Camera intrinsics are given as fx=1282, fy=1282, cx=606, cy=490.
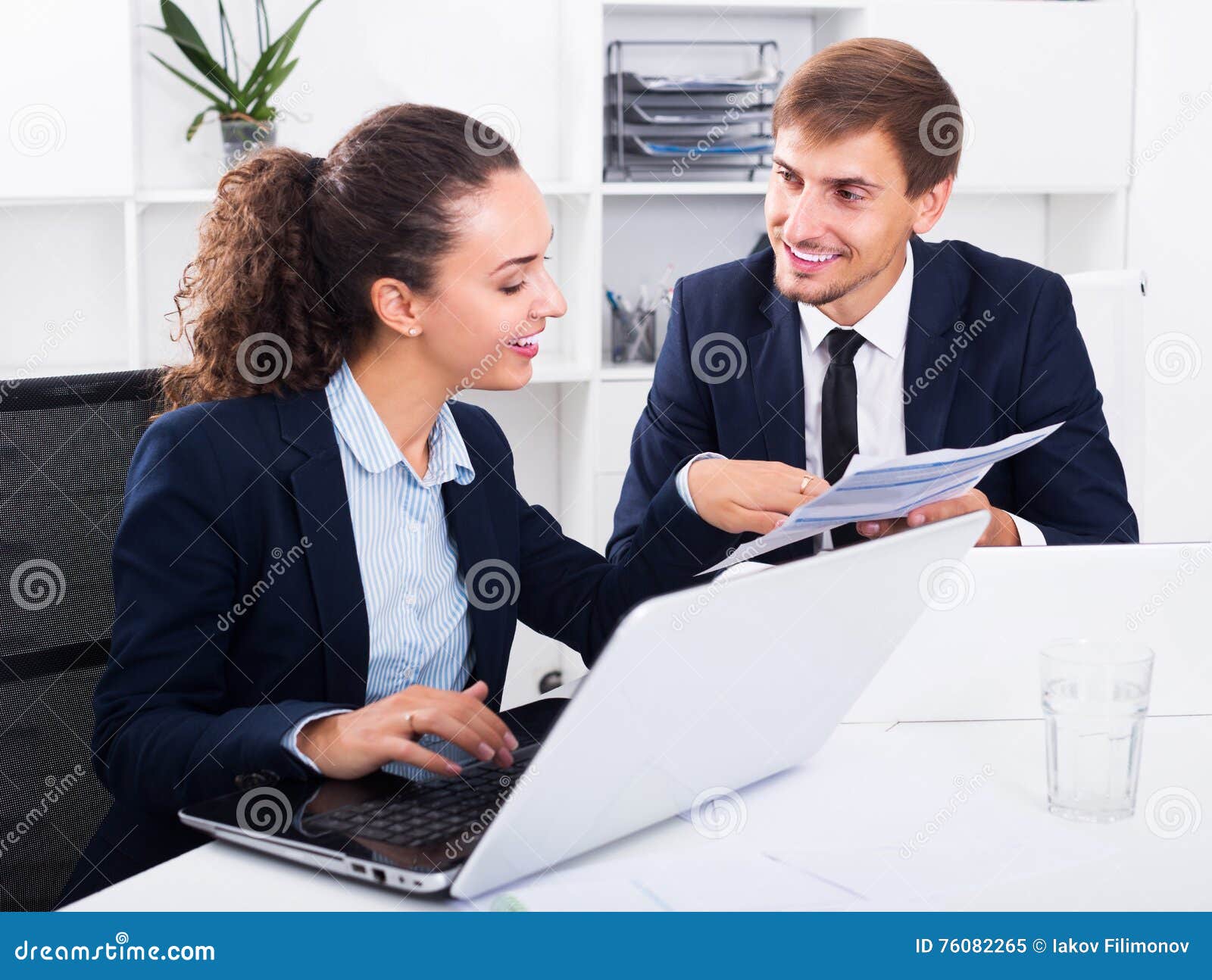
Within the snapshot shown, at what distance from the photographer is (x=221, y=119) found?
263cm

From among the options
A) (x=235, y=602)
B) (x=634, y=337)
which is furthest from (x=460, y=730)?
(x=634, y=337)

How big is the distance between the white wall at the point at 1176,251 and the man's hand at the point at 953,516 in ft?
4.85

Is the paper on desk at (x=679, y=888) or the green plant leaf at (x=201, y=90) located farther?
the green plant leaf at (x=201, y=90)

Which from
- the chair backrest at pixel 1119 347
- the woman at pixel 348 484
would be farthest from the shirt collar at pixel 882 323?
the woman at pixel 348 484

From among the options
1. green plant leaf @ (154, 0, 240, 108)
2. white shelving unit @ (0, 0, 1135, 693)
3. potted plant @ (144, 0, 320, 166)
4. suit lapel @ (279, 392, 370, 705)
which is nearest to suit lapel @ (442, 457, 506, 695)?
suit lapel @ (279, 392, 370, 705)

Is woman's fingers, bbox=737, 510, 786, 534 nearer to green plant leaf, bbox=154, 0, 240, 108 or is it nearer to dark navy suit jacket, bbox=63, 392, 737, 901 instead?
dark navy suit jacket, bbox=63, 392, 737, 901

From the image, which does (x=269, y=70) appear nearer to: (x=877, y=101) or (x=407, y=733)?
(x=877, y=101)

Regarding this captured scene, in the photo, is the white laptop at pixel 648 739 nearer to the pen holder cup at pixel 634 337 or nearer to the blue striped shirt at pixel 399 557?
the blue striped shirt at pixel 399 557

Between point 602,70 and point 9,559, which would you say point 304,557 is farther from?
point 602,70

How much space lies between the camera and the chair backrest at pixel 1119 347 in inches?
76.6

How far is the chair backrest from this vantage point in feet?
6.38

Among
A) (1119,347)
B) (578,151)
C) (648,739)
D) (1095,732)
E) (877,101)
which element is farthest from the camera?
(578,151)

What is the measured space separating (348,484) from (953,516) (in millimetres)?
560

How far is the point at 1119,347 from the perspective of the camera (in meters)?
1.95
